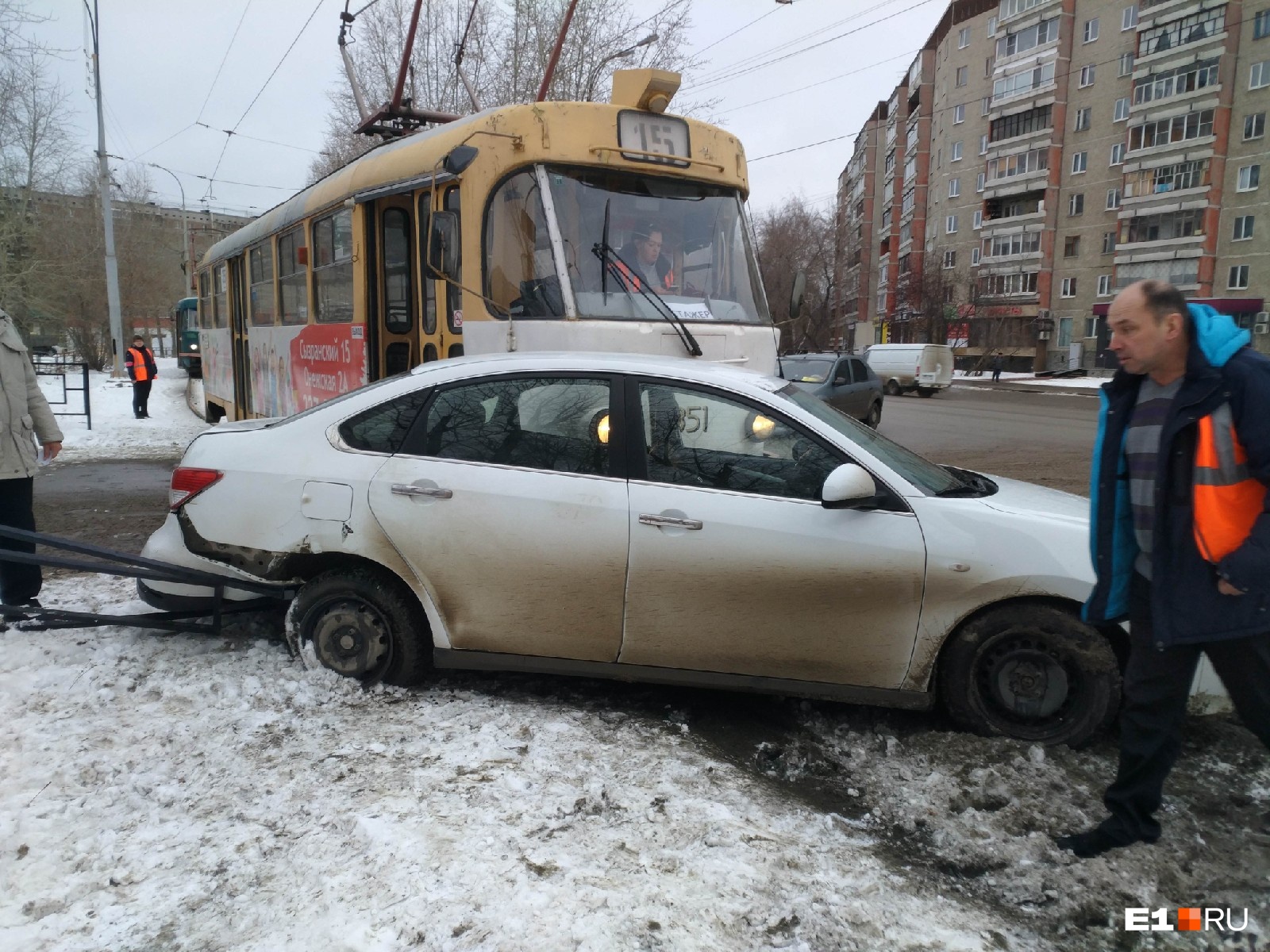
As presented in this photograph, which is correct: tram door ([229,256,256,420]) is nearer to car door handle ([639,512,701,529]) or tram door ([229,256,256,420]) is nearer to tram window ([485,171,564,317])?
tram window ([485,171,564,317])

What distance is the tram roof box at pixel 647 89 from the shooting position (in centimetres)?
640

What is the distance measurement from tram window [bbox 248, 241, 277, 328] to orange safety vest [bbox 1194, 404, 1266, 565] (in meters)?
9.33

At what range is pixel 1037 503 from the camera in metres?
3.89

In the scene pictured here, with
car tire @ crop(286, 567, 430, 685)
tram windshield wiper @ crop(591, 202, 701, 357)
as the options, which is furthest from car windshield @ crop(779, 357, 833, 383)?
car tire @ crop(286, 567, 430, 685)

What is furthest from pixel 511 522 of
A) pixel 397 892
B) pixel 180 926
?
pixel 180 926

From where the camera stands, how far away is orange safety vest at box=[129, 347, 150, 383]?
17.6m

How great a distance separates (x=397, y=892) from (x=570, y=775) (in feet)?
2.90

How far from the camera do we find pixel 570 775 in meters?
3.31

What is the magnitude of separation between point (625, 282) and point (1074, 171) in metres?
58.9

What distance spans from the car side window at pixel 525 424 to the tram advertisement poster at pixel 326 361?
11.6 ft

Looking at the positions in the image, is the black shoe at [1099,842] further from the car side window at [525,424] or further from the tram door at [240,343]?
the tram door at [240,343]

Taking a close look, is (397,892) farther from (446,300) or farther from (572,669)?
(446,300)

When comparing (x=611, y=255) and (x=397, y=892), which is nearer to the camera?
(x=397, y=892)

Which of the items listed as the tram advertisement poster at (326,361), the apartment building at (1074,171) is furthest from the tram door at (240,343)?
the apartment building at (1074,171)
